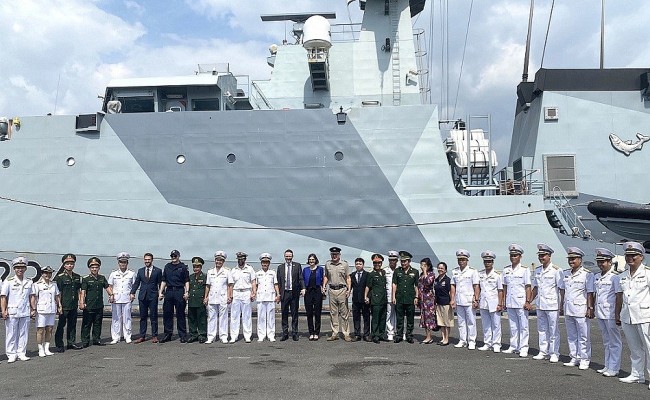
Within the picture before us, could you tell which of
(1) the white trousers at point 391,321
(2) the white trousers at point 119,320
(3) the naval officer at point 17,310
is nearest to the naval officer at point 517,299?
(1) the white trousers at point 391,321

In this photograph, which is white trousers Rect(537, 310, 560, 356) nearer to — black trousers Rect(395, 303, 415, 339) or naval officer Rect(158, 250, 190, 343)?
black trousers Rect(395, 303, 415, 339)

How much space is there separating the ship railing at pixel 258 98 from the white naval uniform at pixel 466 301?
6.58 metres

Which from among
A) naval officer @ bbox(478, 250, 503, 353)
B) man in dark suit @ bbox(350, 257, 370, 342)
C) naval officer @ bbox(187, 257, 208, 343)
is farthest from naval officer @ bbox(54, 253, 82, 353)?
naval officer @ bbox(478, 250, 503, 353)

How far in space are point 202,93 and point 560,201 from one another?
8.00 metres

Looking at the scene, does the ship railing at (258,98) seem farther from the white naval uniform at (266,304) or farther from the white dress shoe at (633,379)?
the white dress shoe at (633,379)

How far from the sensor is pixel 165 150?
11398 millimetres

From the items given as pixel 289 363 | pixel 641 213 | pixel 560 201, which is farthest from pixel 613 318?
pixel 560 201

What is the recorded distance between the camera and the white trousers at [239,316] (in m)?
8.48

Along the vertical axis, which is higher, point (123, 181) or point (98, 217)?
point (123, 181)

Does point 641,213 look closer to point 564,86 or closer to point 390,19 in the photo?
point 564,86

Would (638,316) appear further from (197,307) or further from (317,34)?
(317,34)

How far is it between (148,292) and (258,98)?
5932mm

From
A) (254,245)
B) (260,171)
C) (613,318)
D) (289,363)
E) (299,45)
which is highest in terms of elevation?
(299,45)

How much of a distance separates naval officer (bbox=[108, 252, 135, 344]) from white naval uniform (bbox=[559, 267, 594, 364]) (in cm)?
622
